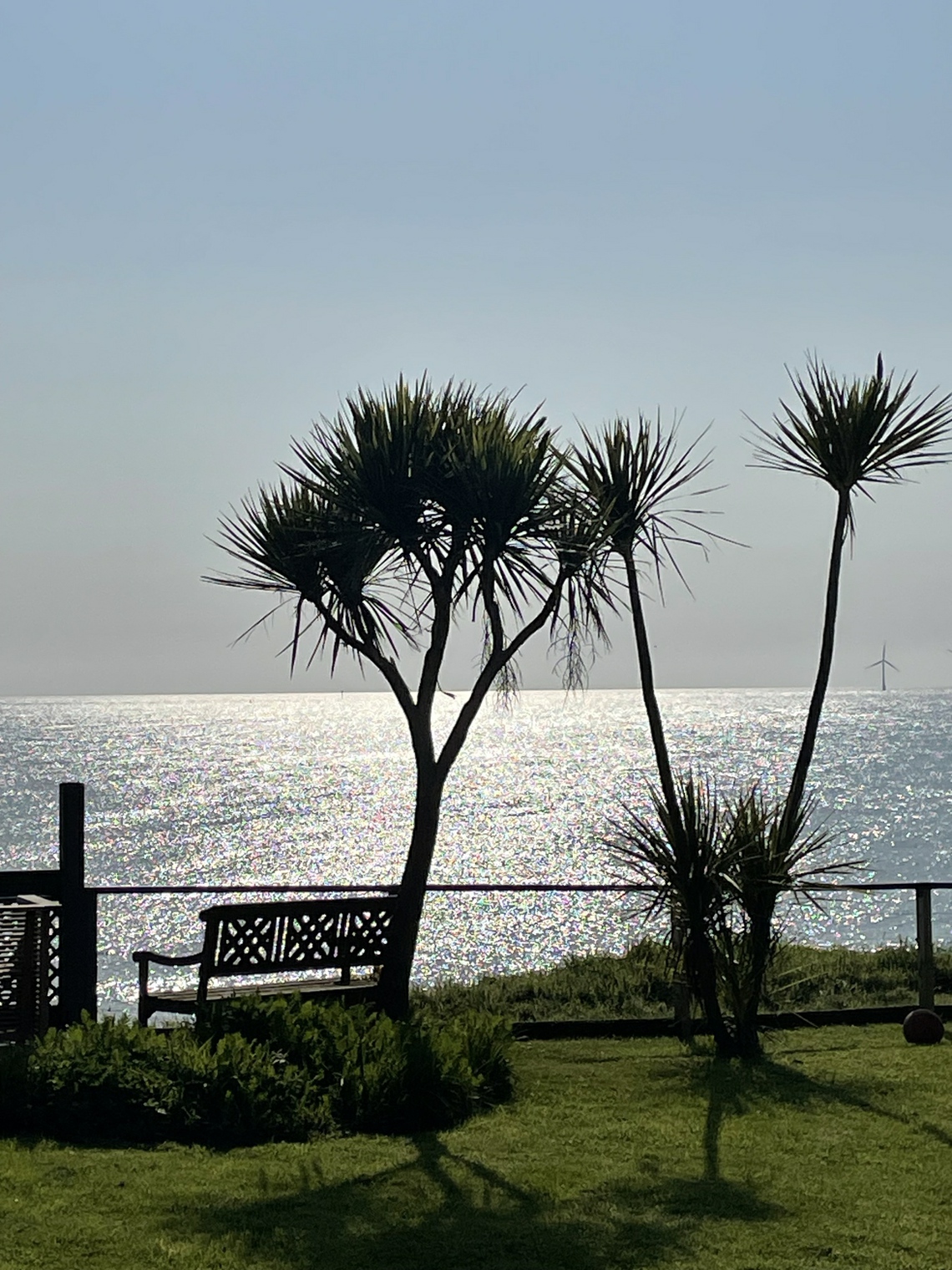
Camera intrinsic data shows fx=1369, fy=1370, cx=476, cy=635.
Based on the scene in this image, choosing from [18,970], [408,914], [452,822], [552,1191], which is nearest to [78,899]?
[18,970]

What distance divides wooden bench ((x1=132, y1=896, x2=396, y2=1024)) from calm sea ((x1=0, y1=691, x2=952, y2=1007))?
220cm

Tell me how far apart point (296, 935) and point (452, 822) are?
6448 centimetres

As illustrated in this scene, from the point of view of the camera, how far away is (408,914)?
9734 mm

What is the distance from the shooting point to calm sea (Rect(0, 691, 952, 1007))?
45594 mm

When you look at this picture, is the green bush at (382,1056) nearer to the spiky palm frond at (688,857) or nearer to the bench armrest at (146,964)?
the bench armrest at (146,964)

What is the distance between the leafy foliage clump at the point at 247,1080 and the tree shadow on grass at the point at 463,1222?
0.85m

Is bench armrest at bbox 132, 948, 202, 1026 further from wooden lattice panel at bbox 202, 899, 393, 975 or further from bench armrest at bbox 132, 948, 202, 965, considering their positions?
wooden lattice panel at bbox 202, 899, 393, 975

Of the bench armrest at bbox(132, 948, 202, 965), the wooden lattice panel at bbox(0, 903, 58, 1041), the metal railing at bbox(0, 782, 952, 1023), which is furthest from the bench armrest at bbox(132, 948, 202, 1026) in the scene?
the wooden lattice panel at bbox(0, 903, 58, 1041)

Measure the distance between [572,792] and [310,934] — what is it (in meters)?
78.9

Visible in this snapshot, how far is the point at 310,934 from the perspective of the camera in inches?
374

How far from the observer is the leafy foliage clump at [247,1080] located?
6656mm

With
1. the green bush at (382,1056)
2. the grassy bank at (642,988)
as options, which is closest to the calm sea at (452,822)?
the grassy bank at (642,988)

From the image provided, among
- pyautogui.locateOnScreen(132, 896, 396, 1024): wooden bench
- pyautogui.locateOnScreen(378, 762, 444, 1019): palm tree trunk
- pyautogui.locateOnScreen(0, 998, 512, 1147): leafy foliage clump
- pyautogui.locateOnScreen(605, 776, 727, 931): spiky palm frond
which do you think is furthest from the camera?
A: pyautogui.locateOnScreen(378, 762, 444, 1019): palm tree trunk

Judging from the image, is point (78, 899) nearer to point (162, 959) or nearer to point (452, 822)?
point (162, 959)
